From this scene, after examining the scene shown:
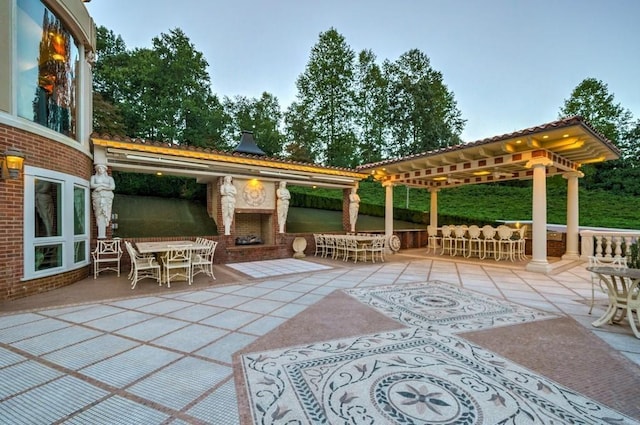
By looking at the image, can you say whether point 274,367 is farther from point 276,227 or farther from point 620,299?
point 276,227

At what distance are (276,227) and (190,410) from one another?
25.2 ft

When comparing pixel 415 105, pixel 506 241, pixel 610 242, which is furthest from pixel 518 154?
pixel 415 105

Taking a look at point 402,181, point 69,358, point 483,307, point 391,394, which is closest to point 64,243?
point 69,358

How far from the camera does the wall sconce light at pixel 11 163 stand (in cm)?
412

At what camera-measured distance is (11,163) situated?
4121mm

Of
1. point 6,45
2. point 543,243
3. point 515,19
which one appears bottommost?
point 543,243

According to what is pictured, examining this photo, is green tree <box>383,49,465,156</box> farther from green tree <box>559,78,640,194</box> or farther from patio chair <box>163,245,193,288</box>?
patio chair <box>163,245,193,288</box>

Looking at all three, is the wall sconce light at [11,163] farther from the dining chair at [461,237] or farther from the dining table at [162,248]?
the dining chair at [461,237]

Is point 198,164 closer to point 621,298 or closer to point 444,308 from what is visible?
point 444,308

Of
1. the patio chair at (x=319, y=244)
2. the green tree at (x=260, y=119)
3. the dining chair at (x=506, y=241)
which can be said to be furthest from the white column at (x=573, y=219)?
the green tree at (x=260, y=119)

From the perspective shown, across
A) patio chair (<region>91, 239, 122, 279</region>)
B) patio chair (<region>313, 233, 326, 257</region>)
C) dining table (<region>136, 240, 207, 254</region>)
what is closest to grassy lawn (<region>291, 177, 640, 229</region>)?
patio chair (<region>313, 233, 326, 257</region>)

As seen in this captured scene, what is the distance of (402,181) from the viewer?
10844mm

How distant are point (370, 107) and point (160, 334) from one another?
21708mm

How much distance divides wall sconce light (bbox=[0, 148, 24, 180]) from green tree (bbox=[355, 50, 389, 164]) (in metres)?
19.5
